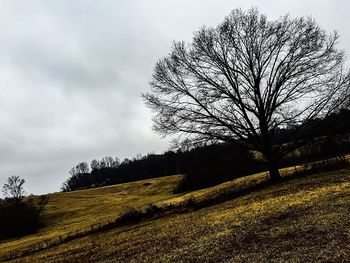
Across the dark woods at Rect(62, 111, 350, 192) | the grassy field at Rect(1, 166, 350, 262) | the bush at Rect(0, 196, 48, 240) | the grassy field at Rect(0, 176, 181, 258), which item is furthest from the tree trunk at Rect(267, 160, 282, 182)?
the bush at Rect(0, 196, 48, 240)

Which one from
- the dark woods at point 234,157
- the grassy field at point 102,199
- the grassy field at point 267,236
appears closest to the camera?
the grassy field at point 267,236

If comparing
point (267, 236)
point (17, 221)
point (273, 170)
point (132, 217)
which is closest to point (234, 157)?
point (273, 170)

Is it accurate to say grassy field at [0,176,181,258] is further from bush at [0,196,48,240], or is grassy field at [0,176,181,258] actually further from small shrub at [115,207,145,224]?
small shrub at [115,207,145,224]

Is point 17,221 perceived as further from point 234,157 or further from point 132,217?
point 234,157

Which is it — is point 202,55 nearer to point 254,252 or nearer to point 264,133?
point 264,133

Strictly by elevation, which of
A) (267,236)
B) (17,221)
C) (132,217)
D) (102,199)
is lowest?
(267,236)

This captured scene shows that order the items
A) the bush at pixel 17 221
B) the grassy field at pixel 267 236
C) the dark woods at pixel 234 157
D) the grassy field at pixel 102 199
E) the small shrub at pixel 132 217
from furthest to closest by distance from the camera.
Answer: the grassy field at pixel 102 199, the bush at pixel 17 221, the small shrub at pixel 132 217, the dark woods at pixel 234 157, the grassy field at pixel 267 236

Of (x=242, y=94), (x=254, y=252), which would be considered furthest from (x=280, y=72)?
(x=254, y=252)

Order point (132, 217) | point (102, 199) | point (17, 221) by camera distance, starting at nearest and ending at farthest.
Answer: point (132, 217), point (17, 221), point (102, 199)

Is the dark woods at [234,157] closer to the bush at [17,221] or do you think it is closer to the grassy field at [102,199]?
the grassy field at [102,199]

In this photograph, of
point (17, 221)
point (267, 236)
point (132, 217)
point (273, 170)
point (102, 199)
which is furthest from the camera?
point (102, 199)

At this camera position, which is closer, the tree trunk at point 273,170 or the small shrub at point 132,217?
the tree trunk at point 273,170

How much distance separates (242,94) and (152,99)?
8710mm

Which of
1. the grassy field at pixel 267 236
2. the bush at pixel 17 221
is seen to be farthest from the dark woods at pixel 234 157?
the bush at pixel 17 221
